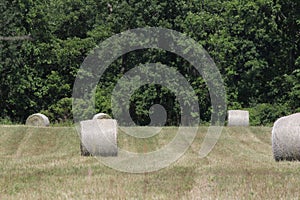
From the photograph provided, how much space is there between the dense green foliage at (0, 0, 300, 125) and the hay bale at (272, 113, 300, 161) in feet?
87.3

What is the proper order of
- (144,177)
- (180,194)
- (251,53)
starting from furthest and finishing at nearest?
1. (251,53)
2. (144,177)
3. (180,194)

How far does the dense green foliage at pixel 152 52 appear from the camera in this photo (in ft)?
158

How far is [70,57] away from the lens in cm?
5116

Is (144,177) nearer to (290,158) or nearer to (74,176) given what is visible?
(74,176)

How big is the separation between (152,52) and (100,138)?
30.4 metres

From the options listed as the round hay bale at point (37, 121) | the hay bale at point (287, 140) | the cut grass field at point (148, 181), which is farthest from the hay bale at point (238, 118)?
the hay bale at point (287, 140)

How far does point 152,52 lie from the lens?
51156mm

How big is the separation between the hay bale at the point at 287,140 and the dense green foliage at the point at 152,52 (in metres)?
26.6

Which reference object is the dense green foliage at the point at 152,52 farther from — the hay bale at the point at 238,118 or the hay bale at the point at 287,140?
the hay bale at the point at 287,140

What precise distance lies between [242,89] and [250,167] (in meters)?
32.5

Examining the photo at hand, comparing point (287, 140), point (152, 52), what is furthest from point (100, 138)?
point (152, 52)

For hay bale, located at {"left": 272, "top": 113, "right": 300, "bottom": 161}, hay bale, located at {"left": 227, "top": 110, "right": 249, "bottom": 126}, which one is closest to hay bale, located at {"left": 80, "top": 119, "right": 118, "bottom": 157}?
hay bale, located at {"left": 272, "top": 113, "right": 300, "bottom": 161}

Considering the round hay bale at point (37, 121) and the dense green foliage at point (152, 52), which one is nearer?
the round hay bale at point (37, 121)

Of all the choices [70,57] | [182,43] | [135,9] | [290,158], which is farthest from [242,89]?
[290,158]
